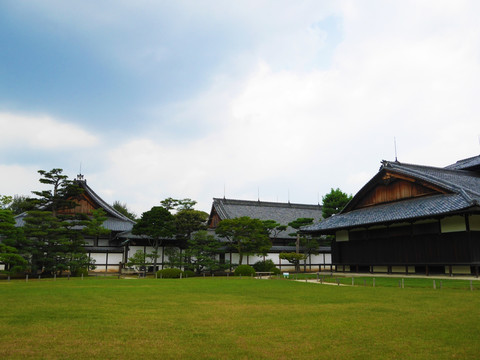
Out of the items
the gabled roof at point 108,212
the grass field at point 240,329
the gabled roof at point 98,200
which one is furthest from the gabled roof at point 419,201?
the gabled roof at point 98,200

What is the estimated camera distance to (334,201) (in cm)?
4497

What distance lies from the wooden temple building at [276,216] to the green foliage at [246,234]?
6.58 feet

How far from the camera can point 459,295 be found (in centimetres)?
1471

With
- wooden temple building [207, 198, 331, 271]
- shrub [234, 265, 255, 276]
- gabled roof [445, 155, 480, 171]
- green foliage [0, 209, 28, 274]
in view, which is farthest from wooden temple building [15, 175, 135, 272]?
gabled roof [445, 155, 480, 171]

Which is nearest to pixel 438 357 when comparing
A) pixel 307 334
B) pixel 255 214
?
pixel 307 334

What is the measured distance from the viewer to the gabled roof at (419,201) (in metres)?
23.5

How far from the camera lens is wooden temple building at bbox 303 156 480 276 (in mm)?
23578

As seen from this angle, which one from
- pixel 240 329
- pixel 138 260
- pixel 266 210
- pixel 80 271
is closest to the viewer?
pixel 240 329

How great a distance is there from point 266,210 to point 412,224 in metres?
25.6

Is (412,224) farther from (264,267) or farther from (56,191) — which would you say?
(56,191)

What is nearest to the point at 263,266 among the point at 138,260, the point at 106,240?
the point at 138,260

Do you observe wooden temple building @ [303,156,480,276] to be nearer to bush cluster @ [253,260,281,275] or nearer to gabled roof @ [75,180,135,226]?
bush cluster @ [253,260,281,275]

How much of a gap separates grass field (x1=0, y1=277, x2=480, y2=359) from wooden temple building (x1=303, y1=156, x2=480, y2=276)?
12.4 m

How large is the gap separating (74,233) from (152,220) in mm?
6580
